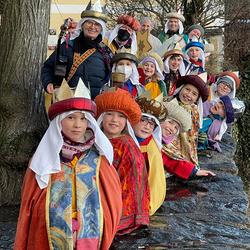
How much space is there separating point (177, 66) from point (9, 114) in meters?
2.73

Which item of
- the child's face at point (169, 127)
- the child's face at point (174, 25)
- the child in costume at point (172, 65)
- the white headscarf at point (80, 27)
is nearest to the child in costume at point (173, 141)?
the child's face at point (169, 127)

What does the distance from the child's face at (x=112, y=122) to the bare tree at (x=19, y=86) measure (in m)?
1.36

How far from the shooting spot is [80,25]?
Result: 5828mm

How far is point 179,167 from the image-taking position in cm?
566

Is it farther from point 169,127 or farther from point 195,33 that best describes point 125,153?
point 195,33

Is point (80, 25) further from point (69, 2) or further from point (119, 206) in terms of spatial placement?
point (69, 2)

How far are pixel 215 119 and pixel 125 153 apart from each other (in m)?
3.83

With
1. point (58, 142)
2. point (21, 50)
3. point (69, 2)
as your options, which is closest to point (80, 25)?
point (21, 50)

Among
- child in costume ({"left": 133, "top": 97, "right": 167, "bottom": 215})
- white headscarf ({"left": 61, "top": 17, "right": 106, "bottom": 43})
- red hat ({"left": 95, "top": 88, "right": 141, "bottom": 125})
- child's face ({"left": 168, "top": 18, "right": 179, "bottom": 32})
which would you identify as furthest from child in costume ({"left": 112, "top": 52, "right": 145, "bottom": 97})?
child's face ({"left": 168, "top": 18, "right": 179, "bottom": 32})

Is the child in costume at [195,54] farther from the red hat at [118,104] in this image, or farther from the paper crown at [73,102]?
the paper crown at [73,102]

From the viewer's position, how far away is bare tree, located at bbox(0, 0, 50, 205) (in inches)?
211

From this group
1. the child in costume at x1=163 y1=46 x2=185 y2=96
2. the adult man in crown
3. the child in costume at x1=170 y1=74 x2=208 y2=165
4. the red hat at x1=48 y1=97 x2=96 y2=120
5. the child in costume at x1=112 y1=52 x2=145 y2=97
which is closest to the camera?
the red hat at x1=48 y1=97 x2=96 y2=120

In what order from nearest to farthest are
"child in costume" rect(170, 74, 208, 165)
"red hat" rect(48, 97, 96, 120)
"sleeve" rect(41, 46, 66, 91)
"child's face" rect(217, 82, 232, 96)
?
"red hat" rect(48, 97, 96, 120) < "sleeve" rect(41, 46, 66, 91) < "child in costume" rect(170, 74, 208, 165) < "child's face" rect(217, 82, 232, 96)

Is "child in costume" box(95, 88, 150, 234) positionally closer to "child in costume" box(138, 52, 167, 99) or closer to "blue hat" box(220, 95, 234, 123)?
"child in costume" box(138, 52, 167, 99)
